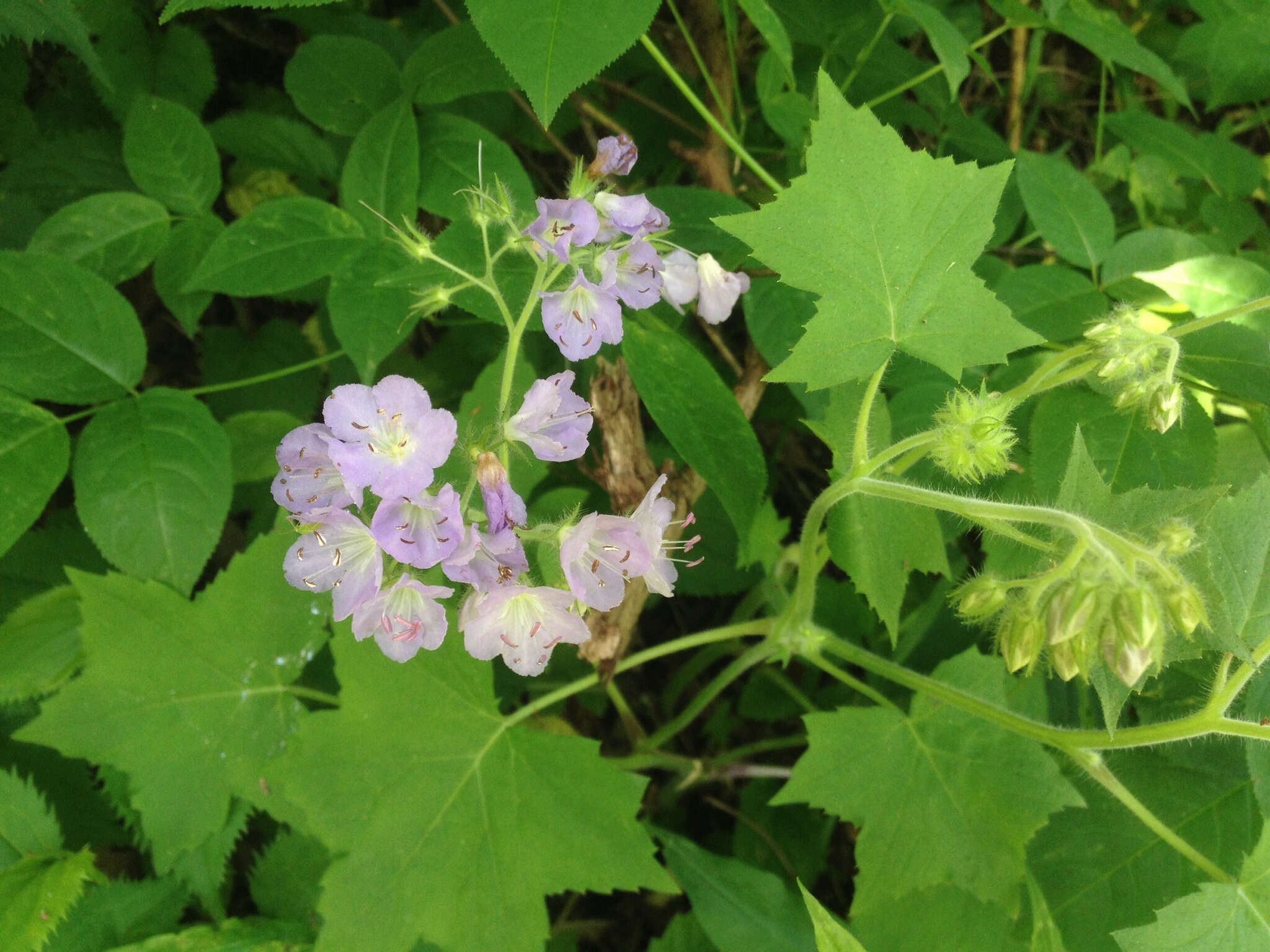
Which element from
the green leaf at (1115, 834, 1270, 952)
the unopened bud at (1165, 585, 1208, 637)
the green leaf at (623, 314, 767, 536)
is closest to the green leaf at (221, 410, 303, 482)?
the green leaf at (623, 314, 767, 536)

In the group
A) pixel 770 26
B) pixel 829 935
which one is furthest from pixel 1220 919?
pixel 770 26

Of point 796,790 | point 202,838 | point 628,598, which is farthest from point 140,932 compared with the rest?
point 796,790

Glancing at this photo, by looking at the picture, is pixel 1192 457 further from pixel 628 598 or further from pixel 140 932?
pixel 140 932

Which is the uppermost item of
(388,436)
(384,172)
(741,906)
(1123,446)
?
(384,172)

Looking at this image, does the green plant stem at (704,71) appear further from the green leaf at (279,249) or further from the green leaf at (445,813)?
the green leaf at (445,813)

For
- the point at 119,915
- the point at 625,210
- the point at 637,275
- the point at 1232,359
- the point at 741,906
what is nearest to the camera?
the point at 625,210

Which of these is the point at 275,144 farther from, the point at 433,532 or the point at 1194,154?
the point at 1194,154
